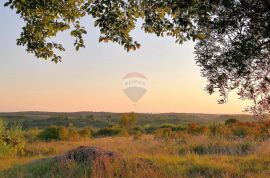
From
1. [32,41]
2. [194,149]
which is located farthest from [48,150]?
[32,41]

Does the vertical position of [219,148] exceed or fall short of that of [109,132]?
it falls short

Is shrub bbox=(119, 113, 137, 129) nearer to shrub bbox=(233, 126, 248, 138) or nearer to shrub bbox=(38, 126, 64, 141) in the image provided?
shrub bbox=(38, 126, 64, 141)

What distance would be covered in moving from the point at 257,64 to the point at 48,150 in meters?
19.9

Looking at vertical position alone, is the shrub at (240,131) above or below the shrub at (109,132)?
above

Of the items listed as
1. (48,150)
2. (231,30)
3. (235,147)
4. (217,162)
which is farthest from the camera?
(48,150)

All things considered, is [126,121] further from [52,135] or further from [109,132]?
[52,135]

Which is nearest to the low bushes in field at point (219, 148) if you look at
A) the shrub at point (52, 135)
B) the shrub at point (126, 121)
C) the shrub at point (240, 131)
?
the shrub at point (240, 131)

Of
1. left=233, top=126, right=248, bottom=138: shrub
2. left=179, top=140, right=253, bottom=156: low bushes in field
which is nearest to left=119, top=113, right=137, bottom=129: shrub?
left=233, top=126, right=248, bottom=138: shrub

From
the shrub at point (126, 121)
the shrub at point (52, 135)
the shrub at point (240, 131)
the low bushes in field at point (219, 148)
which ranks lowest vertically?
the low bushes in field at point (219, 148)

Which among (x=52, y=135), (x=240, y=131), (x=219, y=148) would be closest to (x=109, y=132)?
(x=52, y=135)

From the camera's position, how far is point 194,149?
2638cm

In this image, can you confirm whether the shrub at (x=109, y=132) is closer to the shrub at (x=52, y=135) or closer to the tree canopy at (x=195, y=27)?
the shrub at (x=52, y=135)

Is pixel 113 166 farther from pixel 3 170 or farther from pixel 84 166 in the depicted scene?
pixel 3 170

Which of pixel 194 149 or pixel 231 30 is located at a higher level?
pixel 231 30
